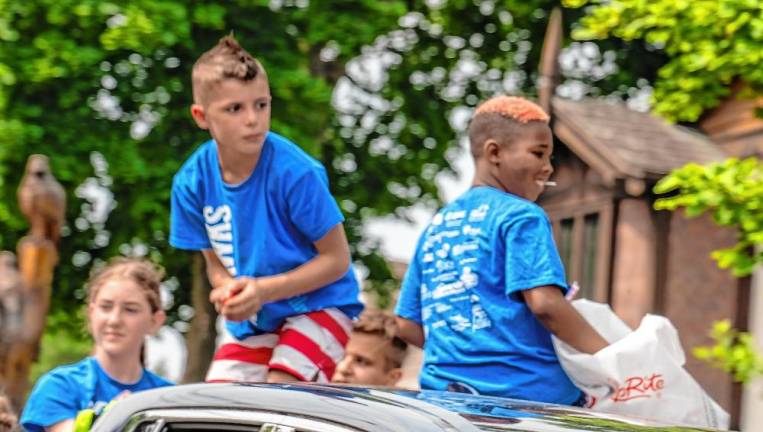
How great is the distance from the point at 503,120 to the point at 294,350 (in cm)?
103

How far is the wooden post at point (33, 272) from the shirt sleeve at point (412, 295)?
→ 10727 mm

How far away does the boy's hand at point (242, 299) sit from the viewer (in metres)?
5.39

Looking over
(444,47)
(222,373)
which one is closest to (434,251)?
(222,373)

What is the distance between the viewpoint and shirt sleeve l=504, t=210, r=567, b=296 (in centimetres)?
500

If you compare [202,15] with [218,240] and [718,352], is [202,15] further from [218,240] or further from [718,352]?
[218,240]

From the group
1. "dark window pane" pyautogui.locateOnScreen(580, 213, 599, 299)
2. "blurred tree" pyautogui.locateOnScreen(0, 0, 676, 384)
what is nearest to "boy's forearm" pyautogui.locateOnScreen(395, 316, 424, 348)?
"dark window pane" pyautogui.locateOnScreen(580, 213, 599, 299)

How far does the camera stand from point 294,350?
5633 mm

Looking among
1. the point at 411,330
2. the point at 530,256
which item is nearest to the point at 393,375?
the point at 411,330

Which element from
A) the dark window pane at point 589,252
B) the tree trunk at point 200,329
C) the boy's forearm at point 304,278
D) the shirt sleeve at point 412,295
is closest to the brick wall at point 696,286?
the dark window pane at point 589,252

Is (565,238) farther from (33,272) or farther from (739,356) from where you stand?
(739,356)

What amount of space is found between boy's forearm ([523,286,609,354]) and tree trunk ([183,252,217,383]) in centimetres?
1894

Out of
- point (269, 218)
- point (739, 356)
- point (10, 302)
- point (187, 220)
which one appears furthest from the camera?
point (10, 302)

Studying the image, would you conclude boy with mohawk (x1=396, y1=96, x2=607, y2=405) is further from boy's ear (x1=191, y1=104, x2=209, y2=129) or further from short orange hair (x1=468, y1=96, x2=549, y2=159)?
boy's ear (x1=191, y1=104, x2=209, y2=129)

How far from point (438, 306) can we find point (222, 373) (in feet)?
2.80
